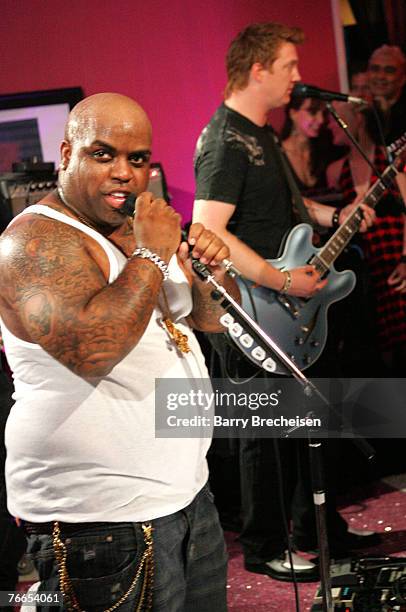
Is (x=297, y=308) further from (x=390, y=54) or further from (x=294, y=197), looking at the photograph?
(x=390, y=54)

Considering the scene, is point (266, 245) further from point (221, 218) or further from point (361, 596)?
point (361, 596)

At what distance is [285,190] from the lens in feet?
11.6

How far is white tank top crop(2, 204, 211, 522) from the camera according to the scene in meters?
1.78

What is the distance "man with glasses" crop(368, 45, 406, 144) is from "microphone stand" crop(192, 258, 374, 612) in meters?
2.80

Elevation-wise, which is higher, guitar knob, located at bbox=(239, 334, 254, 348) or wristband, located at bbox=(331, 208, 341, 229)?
wristband, located at bbox=(331, 208, 341, 229)

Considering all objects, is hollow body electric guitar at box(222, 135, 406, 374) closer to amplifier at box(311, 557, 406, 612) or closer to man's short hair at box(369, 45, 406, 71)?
amplifier at box(311, 557, 406, 612)

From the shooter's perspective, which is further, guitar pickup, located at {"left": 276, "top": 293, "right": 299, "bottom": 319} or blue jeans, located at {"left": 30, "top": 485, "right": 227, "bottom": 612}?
guitar pickup, located at {"left": 276, "top": 293, "right": 299, "bottom": 319}

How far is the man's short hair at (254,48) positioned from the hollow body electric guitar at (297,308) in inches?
24.5

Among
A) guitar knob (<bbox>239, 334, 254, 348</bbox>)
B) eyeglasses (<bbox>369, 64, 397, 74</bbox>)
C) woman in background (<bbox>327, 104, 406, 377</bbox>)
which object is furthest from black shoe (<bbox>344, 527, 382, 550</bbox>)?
eyeglasses (<bbox>369, 64, 397, 74</bbox>)

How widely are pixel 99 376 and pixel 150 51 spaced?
308 cm

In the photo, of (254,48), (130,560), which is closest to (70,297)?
(130,560)

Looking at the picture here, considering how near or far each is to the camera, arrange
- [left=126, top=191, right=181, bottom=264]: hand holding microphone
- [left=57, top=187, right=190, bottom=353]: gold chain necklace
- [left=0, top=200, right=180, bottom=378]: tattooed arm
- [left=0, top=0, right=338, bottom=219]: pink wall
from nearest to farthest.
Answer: [left=0, top=200, right=180, bottom=378]: tattooed arm, [left=126, top=191, right=181, bottom=264]: hand holding microphone, [left=57, top=187, right=190, bottom=353]: gold chain necklace, [left=0, top=0, right=338, bottom=219]: pink wall

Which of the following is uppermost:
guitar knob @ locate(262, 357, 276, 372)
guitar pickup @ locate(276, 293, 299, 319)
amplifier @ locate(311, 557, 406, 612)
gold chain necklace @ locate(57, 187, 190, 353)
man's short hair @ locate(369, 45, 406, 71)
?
man's short hair @ locate(369, 45, 406, 71)

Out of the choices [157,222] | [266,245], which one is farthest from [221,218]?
[157,222]
